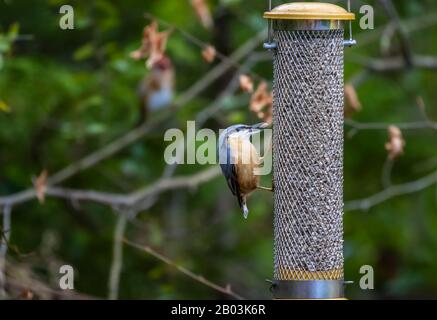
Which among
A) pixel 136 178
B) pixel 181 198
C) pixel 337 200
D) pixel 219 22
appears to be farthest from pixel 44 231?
pixel 337 200

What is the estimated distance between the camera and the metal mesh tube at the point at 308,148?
6.10m

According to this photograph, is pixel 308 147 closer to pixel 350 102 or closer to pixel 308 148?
pixel 308 148

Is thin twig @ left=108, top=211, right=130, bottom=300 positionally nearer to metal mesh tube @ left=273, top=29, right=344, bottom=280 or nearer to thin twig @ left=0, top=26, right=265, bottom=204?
thin twig @ left=0, top=26, right=265, bottom=204

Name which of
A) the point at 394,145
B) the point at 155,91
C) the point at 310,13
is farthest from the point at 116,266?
the point at 155,91

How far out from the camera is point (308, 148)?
613 cm

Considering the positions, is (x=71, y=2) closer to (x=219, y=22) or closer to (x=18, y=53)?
(x=18, y=53)

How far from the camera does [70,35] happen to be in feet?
35.0

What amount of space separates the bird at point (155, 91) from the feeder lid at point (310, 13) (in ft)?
17.6

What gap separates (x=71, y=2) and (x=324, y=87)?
383 centimetres

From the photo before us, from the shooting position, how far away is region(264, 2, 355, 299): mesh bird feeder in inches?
239

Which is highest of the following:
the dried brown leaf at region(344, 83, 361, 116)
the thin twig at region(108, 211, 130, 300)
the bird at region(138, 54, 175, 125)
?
the bird at region(138, 54, 175, 125)

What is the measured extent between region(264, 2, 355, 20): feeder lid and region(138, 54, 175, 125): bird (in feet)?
17.6

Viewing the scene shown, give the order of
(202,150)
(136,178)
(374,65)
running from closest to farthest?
(202,150)
(374,65)
(136,178)

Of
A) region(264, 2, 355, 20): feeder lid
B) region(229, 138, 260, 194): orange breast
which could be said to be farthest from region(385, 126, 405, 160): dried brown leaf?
region(264, 2, 355, 20): feeder lid
